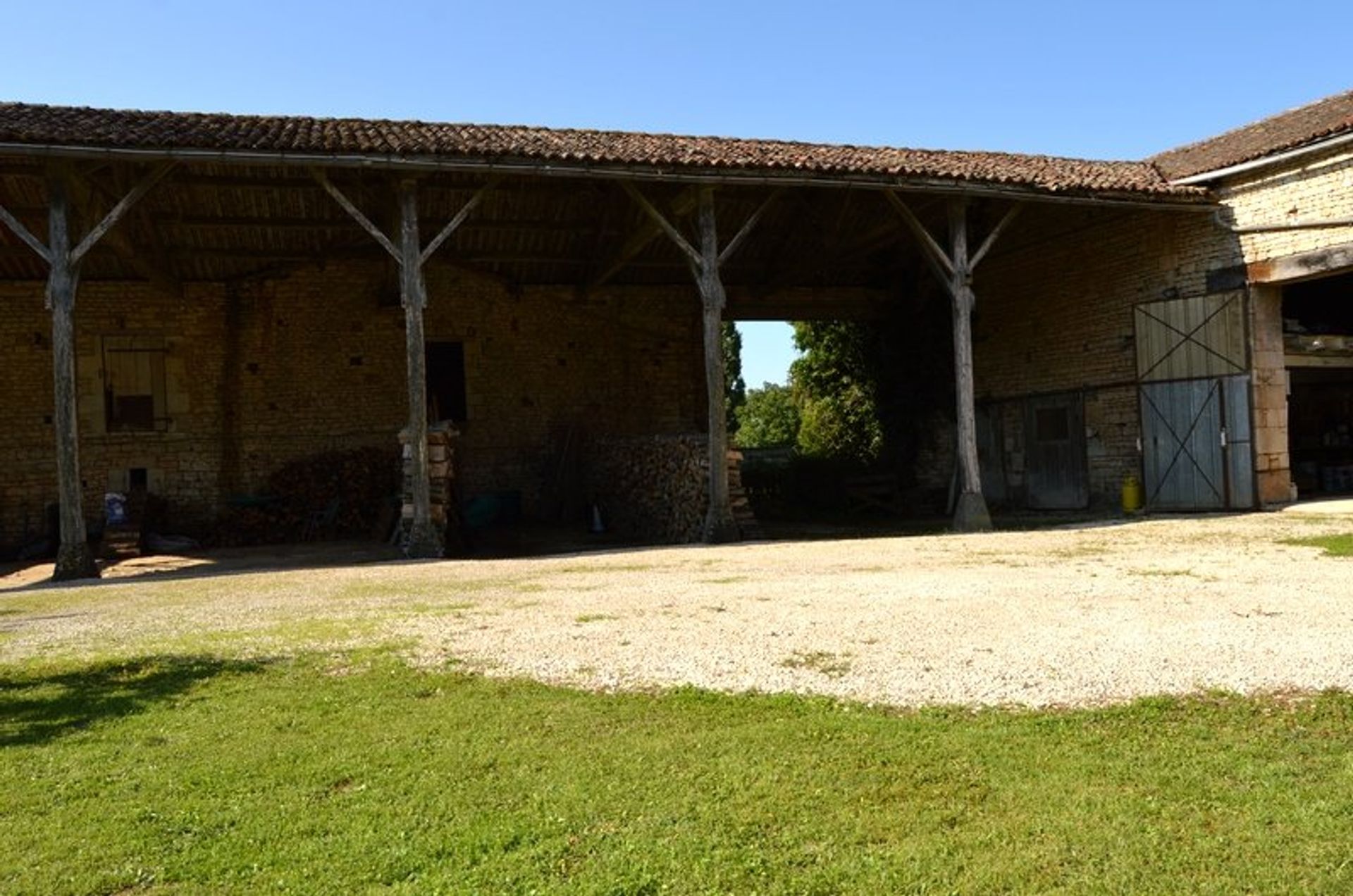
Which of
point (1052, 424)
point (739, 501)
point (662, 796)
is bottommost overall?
point (662, 796)

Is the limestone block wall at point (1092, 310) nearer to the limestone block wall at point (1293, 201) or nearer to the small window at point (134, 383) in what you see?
the limestone block wall at point (1293, 201)

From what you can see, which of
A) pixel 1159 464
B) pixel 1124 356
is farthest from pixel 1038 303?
pixel 1159 464

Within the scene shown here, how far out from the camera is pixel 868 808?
9.34 feet

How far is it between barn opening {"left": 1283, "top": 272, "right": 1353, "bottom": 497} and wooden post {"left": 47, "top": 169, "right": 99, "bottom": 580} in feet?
52.3

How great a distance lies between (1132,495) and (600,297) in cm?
944

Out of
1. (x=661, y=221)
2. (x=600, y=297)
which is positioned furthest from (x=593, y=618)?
(x=600, y=297)

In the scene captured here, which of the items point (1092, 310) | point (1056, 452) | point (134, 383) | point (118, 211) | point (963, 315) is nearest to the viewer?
point (118, 211)

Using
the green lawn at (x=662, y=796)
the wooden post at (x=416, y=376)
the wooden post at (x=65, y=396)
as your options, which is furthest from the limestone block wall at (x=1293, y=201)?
the wooden post at (x=65, y=396)

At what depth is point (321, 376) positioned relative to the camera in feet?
52.9

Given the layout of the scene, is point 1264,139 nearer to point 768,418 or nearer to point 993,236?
point 993,236

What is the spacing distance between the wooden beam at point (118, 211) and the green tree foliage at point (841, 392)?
40.5ft

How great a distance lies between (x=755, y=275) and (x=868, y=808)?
1574cm

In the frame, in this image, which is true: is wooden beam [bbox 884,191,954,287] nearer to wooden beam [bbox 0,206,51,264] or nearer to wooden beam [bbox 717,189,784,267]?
wooden beam [bbox 717,189,784,267]

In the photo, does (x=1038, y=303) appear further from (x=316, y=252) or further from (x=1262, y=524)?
(x=316, y=252)
